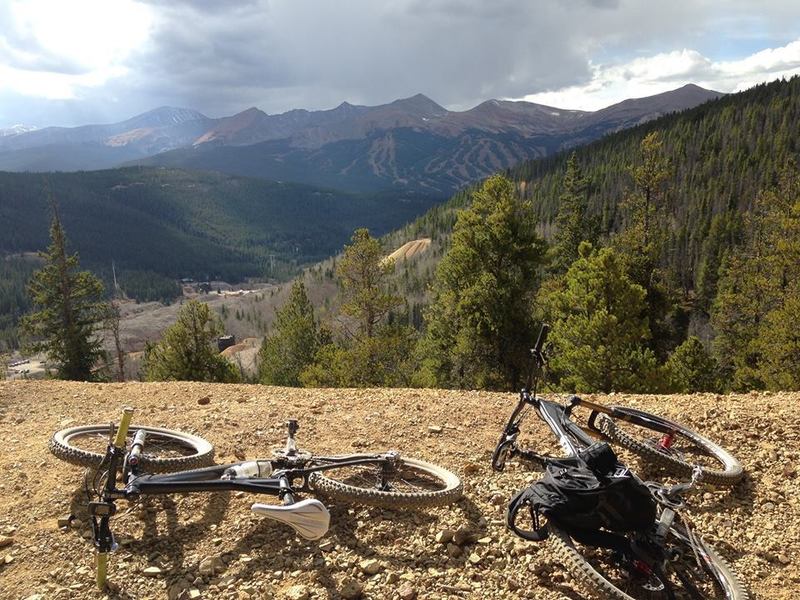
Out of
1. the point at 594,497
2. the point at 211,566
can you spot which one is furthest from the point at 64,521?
the point at 594,497

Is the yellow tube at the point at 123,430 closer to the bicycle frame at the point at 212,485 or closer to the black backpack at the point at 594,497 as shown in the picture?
the bicycle frame at the point at 212,485

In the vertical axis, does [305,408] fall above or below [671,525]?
below

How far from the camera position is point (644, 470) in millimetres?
7000

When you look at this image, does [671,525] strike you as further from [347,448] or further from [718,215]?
[718,215]

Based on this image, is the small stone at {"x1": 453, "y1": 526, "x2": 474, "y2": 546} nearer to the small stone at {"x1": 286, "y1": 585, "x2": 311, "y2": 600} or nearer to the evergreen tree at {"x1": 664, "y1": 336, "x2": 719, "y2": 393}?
the small stone at {"x1": 286, "y1": 585, "x2": 311, "y2": 600}

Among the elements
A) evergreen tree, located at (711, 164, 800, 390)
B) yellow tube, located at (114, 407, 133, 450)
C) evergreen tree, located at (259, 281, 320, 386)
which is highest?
yellow tube, located at (114, 407, 133, 450)

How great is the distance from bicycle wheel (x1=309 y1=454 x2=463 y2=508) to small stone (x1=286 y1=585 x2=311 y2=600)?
1089 millimetres

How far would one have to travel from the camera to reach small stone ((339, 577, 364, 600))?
4.92 metres

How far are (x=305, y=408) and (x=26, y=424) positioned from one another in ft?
19.4

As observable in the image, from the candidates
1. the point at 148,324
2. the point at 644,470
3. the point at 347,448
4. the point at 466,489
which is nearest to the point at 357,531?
the point at 466,489

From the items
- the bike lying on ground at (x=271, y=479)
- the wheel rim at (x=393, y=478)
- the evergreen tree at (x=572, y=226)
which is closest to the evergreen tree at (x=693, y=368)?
the evergreen tree at (x=572, y=226)

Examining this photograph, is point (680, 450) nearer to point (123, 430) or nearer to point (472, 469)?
point (472, 469)

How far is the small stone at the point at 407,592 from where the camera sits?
4.86 m

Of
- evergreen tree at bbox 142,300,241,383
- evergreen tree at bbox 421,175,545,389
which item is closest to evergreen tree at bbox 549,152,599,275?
evergreen tree at bbox 421,175,545,389
